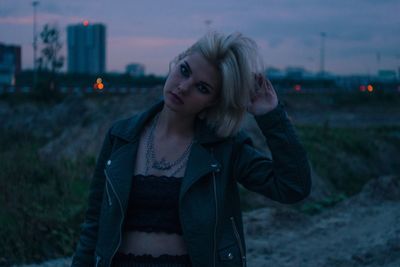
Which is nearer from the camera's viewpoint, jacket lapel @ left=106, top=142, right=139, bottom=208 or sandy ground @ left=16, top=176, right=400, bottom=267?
jacket lapel @ left=106, top=142, right=139, bottom=208

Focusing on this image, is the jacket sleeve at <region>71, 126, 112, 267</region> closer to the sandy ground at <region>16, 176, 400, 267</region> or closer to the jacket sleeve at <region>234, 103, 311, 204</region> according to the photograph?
the jacket sleeve at <region>234, 103, 311, 204</region>

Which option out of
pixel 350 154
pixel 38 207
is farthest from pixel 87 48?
pixel 38 207

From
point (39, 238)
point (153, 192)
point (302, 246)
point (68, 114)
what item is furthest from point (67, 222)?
point (68, 114)

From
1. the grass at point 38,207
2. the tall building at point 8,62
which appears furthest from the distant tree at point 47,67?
the grass at point 38,207

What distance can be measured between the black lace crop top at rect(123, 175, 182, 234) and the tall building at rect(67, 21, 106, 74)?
160 feet

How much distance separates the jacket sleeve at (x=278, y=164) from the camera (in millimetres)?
2637

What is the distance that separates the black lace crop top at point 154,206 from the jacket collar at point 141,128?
7.6 inches

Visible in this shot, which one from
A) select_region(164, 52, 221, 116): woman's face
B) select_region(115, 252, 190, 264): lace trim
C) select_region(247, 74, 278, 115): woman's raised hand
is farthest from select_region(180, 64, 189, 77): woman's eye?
select_region(115, 252, 190, 264): lace trim

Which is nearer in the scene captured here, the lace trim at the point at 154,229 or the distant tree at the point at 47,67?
the lace trim at the point at 154,229

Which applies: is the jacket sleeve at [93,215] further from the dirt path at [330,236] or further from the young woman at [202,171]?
the dirt path at [330,236]

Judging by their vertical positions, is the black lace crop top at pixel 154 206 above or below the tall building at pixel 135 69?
above

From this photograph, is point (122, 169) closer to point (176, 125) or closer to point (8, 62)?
point (176, 125)

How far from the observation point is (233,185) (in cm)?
270

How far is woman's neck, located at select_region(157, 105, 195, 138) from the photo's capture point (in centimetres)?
277
